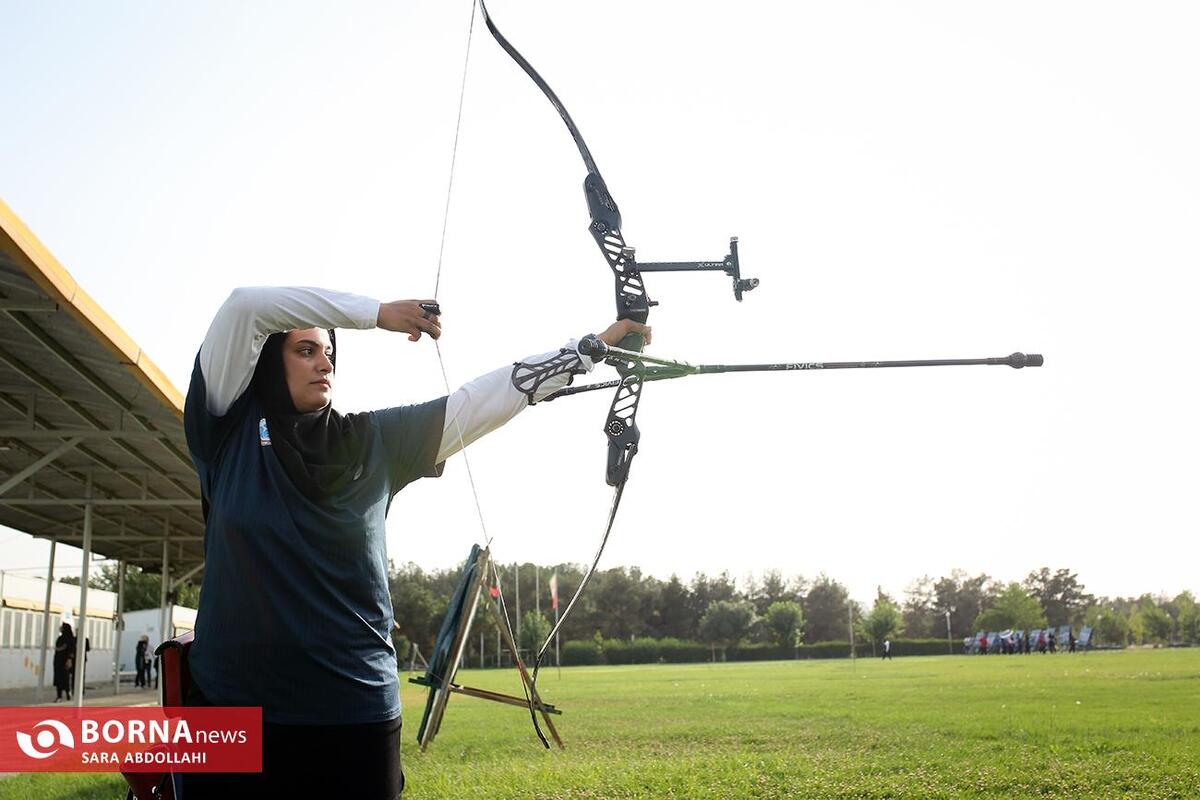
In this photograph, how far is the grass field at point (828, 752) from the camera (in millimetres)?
6676

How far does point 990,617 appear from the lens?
81438 mm

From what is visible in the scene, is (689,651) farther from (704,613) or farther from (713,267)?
(713,267)

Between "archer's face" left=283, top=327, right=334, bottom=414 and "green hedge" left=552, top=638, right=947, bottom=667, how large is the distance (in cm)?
5680

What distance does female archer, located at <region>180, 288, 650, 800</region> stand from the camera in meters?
2.07

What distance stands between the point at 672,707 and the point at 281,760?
44.9 ft

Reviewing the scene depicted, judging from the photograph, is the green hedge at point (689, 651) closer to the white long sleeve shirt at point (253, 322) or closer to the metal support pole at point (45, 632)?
the metal support pole at point (45, 632)

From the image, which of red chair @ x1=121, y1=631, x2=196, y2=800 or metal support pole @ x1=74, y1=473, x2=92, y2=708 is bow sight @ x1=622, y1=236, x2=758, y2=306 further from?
metal support pole @ x1=74, y1=473, x2=92, y2=708

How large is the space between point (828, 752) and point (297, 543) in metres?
7.43

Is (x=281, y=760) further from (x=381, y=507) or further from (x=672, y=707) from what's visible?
(x=672, y=707)

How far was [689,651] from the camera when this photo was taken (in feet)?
208

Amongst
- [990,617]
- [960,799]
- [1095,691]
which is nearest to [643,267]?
[960,799]

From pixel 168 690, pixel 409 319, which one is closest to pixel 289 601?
Answer: pixel 168 690

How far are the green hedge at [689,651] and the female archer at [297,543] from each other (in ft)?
186

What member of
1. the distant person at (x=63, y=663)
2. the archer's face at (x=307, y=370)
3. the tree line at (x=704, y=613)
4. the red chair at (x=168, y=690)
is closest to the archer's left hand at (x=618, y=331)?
the archer's face at (x=307, y=370)
